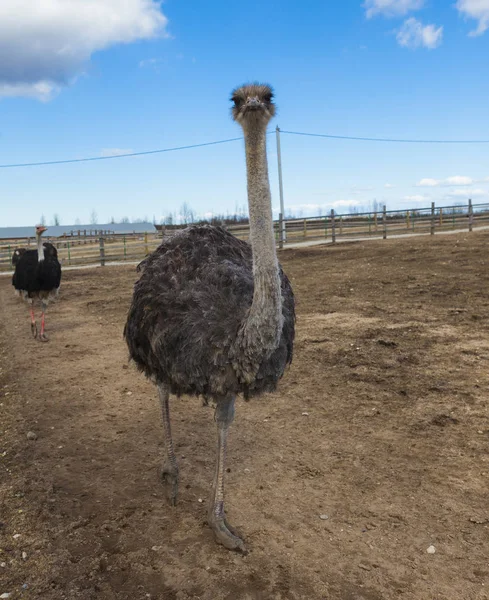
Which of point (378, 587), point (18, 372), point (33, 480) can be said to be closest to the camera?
point (378, 587)

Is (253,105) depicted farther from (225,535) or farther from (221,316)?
Result: (225,535)

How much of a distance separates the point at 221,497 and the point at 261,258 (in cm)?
139

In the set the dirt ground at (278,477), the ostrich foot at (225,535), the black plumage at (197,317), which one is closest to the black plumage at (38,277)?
the dirt ground at (278,477)

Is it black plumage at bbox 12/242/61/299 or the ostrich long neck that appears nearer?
the ostrich long neck

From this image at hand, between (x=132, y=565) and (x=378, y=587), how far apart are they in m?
1.23

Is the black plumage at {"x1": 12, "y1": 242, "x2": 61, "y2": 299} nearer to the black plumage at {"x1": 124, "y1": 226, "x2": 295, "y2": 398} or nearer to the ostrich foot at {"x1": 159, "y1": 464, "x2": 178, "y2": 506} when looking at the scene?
the black plumage at {"x1": 124, "y1": 226, "x2": 295, "y2": 398}

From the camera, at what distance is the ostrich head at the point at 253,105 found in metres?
2.70

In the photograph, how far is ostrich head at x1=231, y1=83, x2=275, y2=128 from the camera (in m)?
2.70

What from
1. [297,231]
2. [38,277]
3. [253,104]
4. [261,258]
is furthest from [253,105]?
[297,231]

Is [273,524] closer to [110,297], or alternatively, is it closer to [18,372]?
[18,372]

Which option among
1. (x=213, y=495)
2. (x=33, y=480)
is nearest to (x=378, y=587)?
(x=213, y=495)

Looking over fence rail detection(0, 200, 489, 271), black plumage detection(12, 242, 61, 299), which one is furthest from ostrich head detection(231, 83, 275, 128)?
fence rail detection(0, 200, 489, 271)

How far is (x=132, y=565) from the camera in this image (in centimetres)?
279

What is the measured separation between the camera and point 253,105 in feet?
8.77
